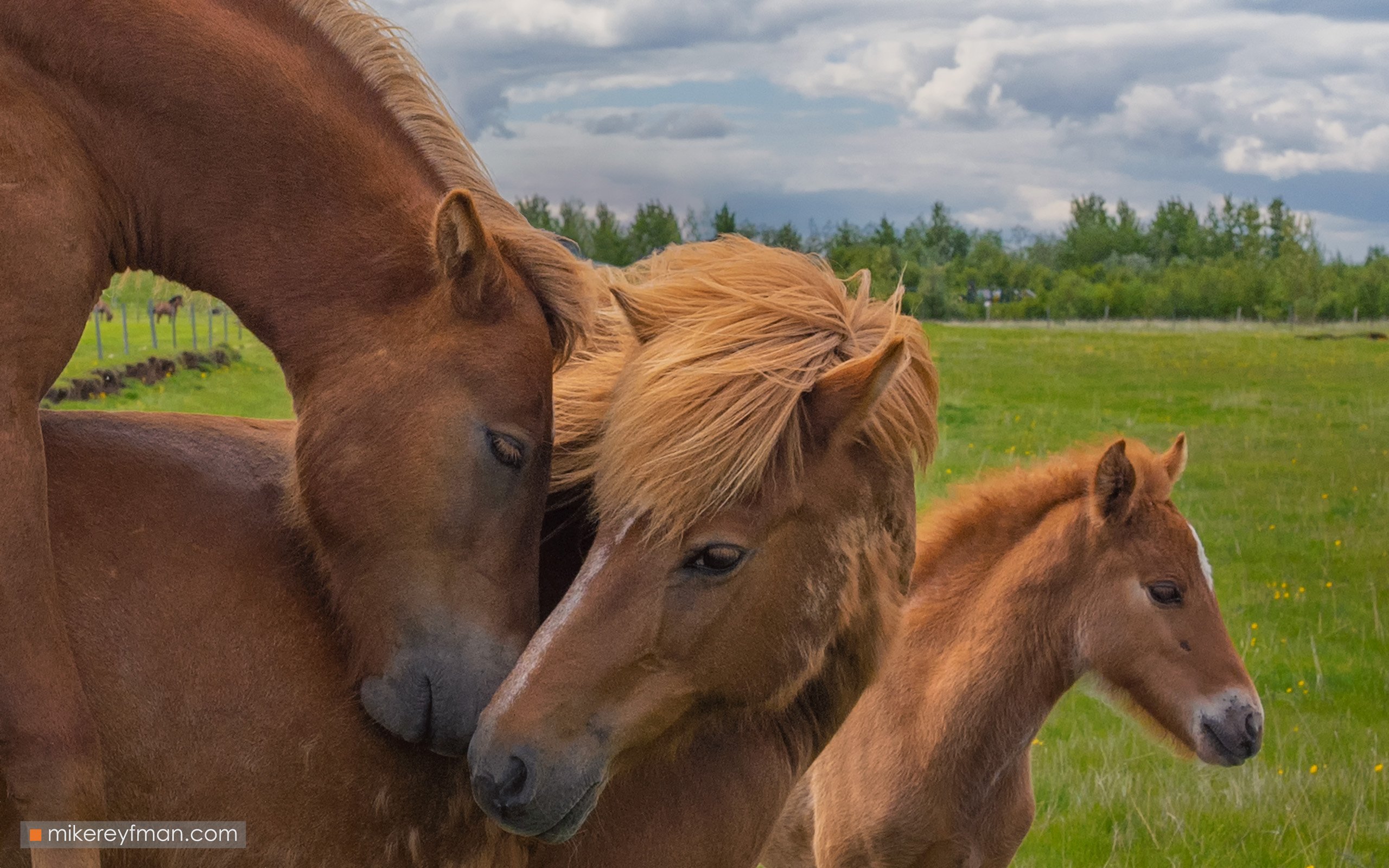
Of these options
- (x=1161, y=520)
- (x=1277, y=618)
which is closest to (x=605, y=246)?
(x=1277, y=618)

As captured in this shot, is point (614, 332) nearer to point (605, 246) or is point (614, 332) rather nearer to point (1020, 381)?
point (1020, 381)

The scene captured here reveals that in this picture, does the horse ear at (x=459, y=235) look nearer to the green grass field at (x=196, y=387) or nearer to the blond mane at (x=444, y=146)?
the blond mane at (x=444, y=146)

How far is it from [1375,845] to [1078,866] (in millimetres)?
1569

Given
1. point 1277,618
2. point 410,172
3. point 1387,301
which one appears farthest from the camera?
point 1387,301

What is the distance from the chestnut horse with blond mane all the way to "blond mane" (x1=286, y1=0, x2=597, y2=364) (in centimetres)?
15

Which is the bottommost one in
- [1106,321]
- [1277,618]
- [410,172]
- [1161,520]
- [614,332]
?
[1106,321]

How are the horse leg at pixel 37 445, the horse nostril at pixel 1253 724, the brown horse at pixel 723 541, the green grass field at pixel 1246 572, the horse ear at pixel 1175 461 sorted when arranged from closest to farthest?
1. the horse leg at pixel 37 445
2. the brown horse at pixel 723 541
3. the horse nostril at pixel 1253 724
4. the horse ear at pixel 1175 461
5. the green grass field at pixel 1246 572

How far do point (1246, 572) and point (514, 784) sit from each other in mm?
10258

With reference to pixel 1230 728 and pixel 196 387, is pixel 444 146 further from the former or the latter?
pixel 196 387

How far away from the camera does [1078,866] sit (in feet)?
17.9

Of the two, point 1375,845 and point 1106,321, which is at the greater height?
point 1375,845

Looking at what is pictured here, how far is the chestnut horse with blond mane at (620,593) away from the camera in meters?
2.39

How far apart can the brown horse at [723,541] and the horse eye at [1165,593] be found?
2.01 m

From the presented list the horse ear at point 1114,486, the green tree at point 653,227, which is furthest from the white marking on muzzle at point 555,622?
the green tree at point 653,227
